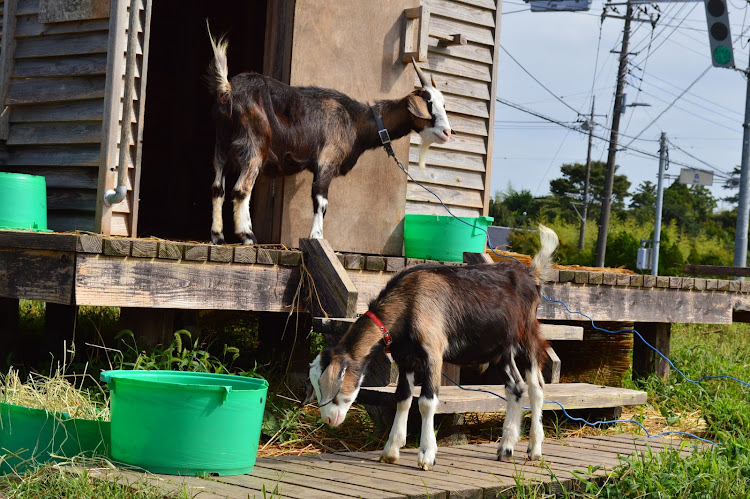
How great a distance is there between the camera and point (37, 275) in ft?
18.0

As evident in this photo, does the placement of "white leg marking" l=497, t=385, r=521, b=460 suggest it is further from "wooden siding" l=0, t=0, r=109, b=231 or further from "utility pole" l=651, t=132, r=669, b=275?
"utility pole" l=651, t=132, r=669, b=275

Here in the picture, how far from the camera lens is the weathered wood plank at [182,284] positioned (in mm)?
5293

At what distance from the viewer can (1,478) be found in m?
4.22

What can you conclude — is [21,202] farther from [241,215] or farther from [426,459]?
[426,459]

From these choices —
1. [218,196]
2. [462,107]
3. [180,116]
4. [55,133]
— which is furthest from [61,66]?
[180,116]

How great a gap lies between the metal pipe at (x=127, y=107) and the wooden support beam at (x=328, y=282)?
1374 millimetres

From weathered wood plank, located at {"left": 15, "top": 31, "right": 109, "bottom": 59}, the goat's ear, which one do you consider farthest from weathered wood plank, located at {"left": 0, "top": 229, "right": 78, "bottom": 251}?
the goat's ear

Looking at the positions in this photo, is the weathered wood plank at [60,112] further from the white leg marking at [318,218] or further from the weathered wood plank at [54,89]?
the white leg marking at [318,218]

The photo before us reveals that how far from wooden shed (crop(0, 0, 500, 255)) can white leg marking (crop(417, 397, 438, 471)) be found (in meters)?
3.00

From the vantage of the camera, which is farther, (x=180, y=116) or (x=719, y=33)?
(x=180, y=116)

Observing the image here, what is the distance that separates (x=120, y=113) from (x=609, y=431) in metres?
4.19

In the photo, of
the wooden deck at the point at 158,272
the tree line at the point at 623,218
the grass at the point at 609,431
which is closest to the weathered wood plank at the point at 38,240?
the wooden deck at the point at 158,272

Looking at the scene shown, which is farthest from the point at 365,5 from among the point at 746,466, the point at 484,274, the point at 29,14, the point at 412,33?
the point at 746,466

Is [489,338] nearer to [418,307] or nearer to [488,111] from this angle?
[418,307]
